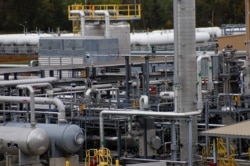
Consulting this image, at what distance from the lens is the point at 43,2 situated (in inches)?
3000

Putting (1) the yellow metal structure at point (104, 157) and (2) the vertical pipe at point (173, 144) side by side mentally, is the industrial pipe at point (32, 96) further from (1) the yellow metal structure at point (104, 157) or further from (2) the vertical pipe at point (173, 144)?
(2) the vertical pipe at point (173, 144)

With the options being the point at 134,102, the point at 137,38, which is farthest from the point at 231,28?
the point at 134,102

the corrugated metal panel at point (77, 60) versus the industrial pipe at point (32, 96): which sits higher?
the corrugated metal panel at point (77, 60)

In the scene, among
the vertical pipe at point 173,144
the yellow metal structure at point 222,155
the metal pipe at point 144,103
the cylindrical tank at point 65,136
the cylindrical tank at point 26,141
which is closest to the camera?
the yellow metal structure at point 222,155

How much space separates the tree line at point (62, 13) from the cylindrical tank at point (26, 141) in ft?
170

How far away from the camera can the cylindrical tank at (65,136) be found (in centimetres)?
2256

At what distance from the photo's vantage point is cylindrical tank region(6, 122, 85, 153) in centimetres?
2256

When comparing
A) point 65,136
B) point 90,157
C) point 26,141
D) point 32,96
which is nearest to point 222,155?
point 90,157

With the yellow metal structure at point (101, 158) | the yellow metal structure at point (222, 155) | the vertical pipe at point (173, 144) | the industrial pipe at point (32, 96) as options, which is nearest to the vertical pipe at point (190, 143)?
the vertical pipe at point (173, 144)

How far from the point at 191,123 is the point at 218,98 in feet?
12.4

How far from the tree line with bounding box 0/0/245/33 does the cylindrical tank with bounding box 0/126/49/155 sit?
5167 cm

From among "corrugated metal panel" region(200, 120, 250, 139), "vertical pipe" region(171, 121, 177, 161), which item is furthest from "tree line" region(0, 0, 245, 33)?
"corrugated metal panel" region(200, 120, 250, 139)

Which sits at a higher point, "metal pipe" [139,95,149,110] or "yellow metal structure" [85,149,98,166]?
"metal pipe" [139,95,149,110]

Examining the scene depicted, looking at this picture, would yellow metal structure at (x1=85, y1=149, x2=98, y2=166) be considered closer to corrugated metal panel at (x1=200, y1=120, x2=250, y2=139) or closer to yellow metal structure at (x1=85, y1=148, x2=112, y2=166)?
yellow metal structure at (x1=85, y1=148, x2=112, y2=166)
